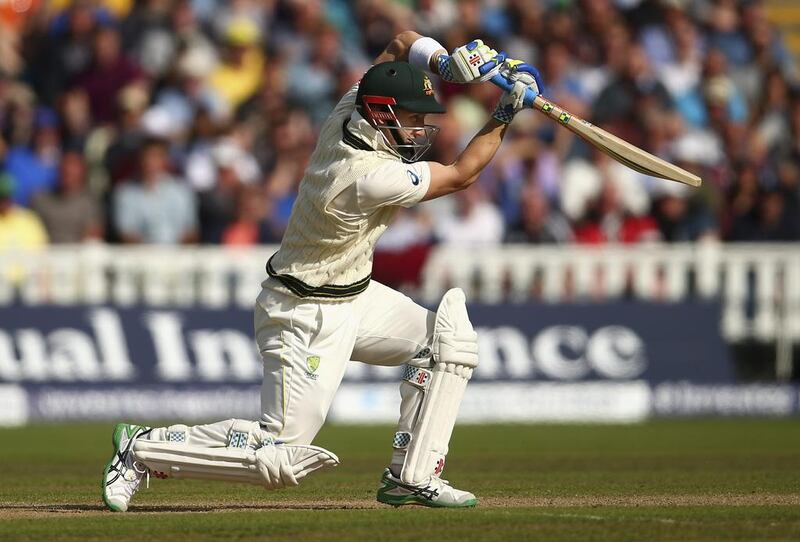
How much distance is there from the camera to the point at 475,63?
20.8 feet

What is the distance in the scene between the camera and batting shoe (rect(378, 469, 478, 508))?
646 cm

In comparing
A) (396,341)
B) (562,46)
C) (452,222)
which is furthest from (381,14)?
(396,341)

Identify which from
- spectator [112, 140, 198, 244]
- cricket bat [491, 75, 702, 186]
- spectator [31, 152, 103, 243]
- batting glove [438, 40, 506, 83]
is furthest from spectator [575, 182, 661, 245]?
batting glove [438, 40, 506, 83]

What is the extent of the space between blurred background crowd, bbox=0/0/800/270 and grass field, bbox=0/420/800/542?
2685 mm

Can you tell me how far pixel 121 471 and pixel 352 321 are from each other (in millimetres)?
1142

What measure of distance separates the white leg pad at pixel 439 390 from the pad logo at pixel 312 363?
47 cm

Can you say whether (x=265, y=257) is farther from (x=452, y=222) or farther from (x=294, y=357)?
(x=294, y=357)

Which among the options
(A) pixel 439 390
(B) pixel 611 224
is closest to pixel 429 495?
(A) pixel 439 390

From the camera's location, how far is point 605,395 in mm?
13125

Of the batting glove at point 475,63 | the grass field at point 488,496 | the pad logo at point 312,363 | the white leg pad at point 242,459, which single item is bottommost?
the grass field at point 488,496

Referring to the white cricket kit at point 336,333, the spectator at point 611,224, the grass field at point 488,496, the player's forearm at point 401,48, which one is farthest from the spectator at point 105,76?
the white cricket kit at point 336,333

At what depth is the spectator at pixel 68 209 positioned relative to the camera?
13398 mm

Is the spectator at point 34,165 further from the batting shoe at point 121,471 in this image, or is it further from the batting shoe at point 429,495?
the batting shoe at point 429,495

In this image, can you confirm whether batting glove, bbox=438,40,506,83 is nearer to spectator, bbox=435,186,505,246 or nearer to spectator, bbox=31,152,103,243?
spectator, bbox=435,186,505,246
